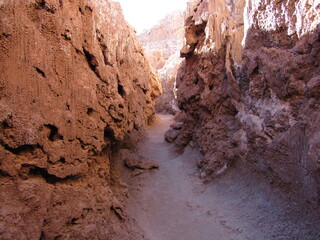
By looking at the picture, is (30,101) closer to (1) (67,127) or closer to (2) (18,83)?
(2) (18,83)

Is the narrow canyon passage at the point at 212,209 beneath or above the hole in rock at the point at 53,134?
beneath

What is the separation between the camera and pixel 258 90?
7590mm

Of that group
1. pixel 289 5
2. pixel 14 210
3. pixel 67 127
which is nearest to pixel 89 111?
pixel 67 127

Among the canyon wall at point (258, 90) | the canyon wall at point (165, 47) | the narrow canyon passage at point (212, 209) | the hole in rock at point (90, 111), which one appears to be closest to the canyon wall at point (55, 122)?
the hole in rock at point (90, 111)

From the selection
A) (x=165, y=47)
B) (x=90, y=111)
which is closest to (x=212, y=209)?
(x=90, y=111)

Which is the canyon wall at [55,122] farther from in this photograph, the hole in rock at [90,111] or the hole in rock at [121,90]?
the hole in rock at [121,90]

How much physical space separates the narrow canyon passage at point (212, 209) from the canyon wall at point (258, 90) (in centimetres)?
49

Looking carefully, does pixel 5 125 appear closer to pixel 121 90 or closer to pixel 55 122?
pixel 55 122

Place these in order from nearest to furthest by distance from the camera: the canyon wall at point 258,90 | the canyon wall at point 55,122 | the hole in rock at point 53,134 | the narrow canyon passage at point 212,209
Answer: the canyon wall at point 55,122 → the hole in rock at point 53,134 → the canyon wall at point 258,90 → the narrow canyon passage at point 212,209

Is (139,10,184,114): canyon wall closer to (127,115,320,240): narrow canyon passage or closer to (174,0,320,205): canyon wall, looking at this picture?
(174,0,320,205): canyon wall

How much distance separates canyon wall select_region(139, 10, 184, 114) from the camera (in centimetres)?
2805

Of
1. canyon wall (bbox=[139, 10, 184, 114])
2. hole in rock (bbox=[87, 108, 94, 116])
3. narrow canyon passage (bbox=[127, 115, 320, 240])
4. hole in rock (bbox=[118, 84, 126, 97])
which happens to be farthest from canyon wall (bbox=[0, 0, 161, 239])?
canyon wall (bbox=[139, 10, 184, 114])

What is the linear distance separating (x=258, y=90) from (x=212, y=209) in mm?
4299

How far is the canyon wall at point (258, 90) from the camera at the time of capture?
566 centimetres
